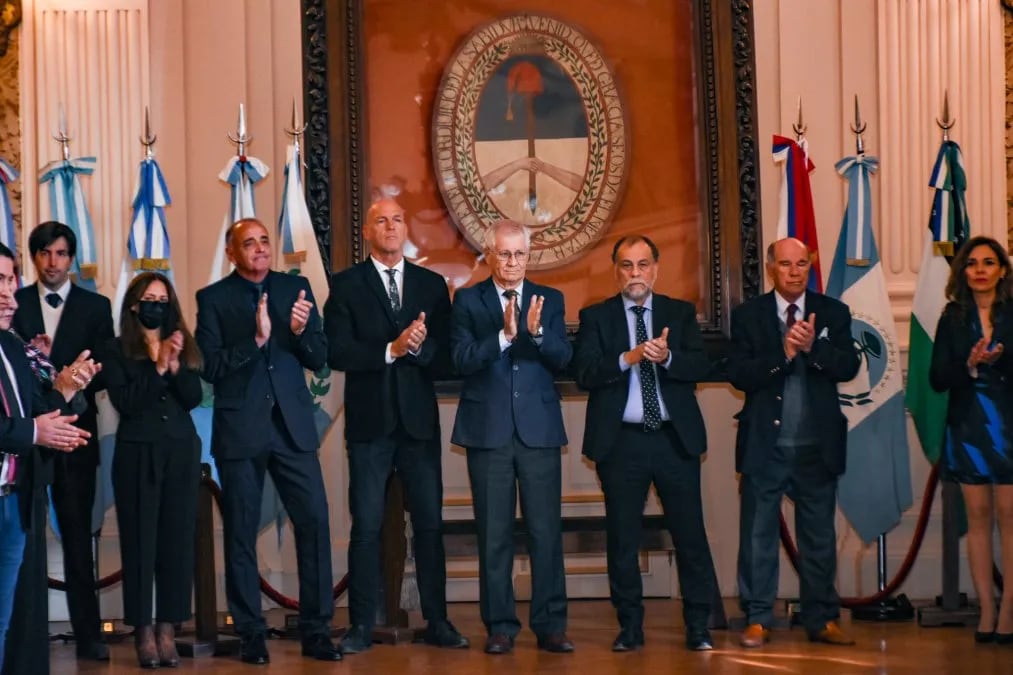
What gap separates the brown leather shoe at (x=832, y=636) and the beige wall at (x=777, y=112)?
4.66ft

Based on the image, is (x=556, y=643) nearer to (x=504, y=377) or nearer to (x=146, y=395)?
(x=504, y=377)

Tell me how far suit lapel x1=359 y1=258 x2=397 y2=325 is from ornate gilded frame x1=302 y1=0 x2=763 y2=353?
1404mm

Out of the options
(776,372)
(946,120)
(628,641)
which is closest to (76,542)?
(628,641)

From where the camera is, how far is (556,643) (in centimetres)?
562

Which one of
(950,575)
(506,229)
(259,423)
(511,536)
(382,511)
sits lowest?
(950,575)

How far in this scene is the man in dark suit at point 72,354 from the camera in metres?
5.78

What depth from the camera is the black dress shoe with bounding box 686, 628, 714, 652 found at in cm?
564

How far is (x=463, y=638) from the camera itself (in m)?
5.83

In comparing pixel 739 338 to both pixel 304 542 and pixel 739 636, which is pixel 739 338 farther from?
pixel 304 542

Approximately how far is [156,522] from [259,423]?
552mm

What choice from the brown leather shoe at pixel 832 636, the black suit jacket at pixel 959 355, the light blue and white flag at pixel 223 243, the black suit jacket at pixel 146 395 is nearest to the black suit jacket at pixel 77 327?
the black suit jacket at pixel 146 395

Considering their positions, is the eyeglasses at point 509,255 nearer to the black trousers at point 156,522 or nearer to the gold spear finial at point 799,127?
the black trousers at point 156,522

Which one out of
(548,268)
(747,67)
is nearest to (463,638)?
(548,268)

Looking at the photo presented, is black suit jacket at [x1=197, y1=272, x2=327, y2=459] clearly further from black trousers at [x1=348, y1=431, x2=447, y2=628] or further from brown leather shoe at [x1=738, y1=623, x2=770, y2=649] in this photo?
brown leather shoe at [x1=738, y1=623, x2=770, y2=649]
